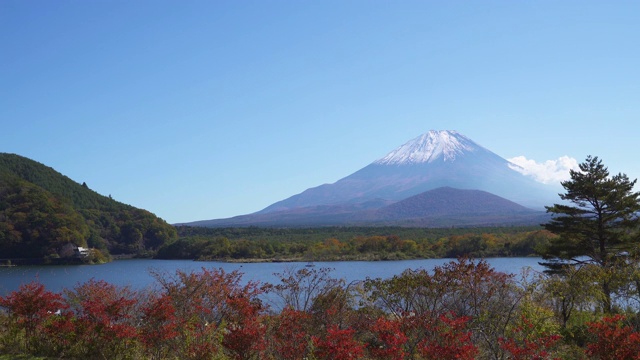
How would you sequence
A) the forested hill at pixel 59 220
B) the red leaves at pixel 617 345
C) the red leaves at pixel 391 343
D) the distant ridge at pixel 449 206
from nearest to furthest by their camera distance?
1. the red leaves at pixel 617 345
2. the red leaves at pixel 391 343
3. the forested hill at pixel 59 220
4. the distant ridge at pixel 449 206

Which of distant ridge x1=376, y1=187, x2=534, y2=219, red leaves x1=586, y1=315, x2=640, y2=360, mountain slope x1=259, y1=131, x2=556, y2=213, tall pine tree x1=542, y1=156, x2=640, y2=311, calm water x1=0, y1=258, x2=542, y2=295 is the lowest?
calm water x1=0, y1=258, x2=542, y2=295

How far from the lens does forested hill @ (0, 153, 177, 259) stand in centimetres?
4666

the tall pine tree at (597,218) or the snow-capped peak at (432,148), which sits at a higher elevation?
the snow-capped peak at (432,148)

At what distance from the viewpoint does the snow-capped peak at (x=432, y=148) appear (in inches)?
7352

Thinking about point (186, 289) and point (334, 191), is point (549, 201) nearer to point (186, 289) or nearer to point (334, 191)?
point (334, 191)

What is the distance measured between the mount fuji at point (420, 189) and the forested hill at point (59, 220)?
209 ft

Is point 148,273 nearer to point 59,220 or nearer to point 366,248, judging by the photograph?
point 366,248

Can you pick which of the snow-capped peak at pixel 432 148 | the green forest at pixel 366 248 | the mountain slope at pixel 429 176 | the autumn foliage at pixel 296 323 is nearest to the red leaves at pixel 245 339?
the autumn foliage at pixel 296 323

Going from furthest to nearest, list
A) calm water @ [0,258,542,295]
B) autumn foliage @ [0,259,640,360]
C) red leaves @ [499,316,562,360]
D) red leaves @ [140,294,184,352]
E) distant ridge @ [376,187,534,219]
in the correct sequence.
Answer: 1. distant ridge @ [376,187,534,219]
2. calm water @ [0,258,542,295]
3. red leaves @ [140,294,184,352]
4. autumn foliage @ [0,259,640,360]
5. red leaves @ [499,316,562,360]

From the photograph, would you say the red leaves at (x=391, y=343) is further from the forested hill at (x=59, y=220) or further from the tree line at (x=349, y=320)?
the forested hill at (x=59, y=220)

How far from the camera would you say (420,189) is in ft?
523

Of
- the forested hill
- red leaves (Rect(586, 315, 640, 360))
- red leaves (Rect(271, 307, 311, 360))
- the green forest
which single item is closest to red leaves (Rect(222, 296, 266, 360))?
red leaves (Rect(271, 307, 311, 360))

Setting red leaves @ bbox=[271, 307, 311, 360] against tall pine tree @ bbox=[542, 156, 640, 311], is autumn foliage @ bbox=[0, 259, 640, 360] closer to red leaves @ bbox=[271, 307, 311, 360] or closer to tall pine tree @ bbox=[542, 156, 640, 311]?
red leaves @ bbox=[271, 307, 311, 360]

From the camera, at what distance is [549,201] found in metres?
164
